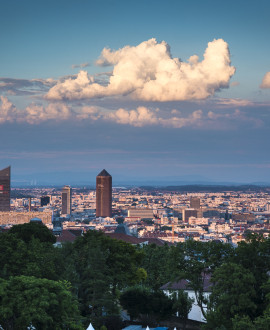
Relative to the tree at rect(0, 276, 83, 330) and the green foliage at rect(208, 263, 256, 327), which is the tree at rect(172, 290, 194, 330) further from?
the tree at rect(0, 276, 83, 330)

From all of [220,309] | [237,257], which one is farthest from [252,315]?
[237,257]

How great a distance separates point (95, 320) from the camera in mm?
46531

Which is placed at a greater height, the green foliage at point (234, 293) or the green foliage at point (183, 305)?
the green foliage at point (234, 293)

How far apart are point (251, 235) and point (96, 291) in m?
12.3

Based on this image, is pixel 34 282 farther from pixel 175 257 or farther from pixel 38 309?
pixel 175 257

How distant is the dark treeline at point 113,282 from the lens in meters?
33.8

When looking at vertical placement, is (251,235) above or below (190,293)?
above

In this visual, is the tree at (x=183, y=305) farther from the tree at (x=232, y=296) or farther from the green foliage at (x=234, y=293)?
the green foliage at (x=234, y=293)

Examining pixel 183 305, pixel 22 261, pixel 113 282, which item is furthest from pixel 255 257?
pixel 113 282

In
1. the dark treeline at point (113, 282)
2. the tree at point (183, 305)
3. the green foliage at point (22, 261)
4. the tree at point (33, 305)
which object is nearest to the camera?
the tree at point (33, 305)

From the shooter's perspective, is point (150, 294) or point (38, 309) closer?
point (38, 309)

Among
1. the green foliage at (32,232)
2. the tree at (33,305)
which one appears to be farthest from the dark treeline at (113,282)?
the green foliage at (32,232)

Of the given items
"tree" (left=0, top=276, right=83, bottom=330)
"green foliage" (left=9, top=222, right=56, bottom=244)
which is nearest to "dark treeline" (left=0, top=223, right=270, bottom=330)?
"tree" (left=0, top=276, right=83, bottom=330)

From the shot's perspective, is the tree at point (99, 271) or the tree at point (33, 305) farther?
the tree at point (99, 271)
